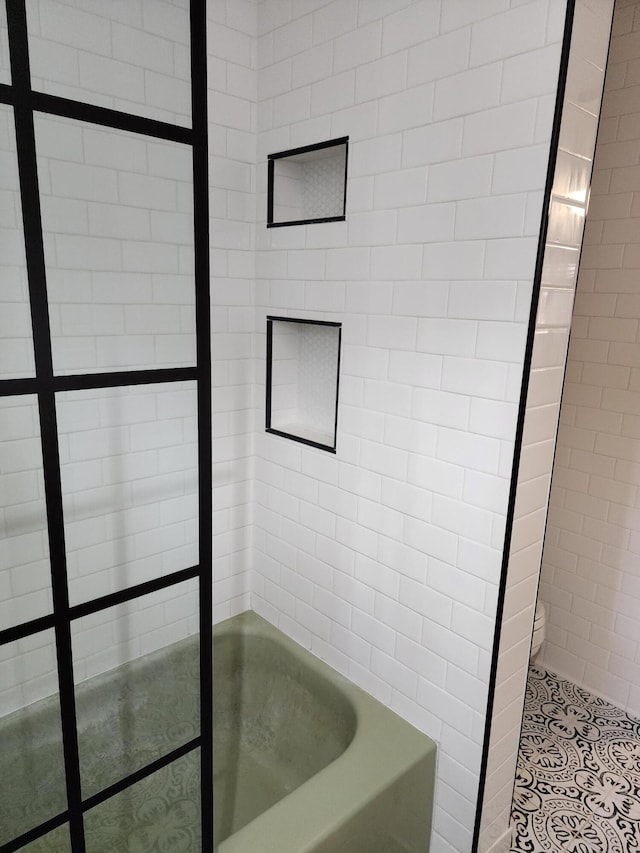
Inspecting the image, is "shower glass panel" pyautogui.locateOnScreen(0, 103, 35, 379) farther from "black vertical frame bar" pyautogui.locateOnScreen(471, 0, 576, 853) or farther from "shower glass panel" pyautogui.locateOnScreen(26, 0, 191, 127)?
"black vertical frame bar" pyautogui.locateOnScreen(471, 0, 576, 853)

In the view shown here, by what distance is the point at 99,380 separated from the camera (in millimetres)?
1095

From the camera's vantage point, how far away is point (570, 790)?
2.19 metres

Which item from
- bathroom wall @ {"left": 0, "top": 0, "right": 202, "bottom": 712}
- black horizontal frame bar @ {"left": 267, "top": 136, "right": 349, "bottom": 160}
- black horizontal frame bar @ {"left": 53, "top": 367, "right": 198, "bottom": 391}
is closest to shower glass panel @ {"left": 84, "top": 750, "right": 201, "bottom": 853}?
bathroom wall @ {"left": 0, "top": 0, "right": 202, "bottom": 712}

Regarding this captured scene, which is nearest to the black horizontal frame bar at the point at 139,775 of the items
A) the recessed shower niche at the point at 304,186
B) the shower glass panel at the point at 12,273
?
the shower glass panel at the point at 12,273

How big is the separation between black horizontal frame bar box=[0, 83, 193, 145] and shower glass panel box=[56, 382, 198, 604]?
0.46 metres

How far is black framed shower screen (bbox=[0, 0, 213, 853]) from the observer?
952 mm

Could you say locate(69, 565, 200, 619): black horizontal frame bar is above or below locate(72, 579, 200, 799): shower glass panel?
above

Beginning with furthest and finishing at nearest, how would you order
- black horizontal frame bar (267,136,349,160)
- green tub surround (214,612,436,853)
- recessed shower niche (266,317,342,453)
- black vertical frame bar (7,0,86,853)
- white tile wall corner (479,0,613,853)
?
recessed shower niche (266,317,342,453) < black horizontal frame bar (267,136,349,160) < green tub surround (214,612,436,853) < white tile wall corner (479,0,613,853) < black vertical frame bar (7,0,86,853)

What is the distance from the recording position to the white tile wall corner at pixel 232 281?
6.79ft

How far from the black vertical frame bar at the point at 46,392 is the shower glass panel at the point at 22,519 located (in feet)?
0.04

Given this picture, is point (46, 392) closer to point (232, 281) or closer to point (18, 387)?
point (18, 387)

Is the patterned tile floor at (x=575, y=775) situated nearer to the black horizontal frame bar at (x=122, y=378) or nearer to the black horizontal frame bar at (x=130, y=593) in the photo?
the black horizontal frame bar at (x=130, y=593)

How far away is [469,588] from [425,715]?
1.58ft

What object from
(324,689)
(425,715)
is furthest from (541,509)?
(324,689)
